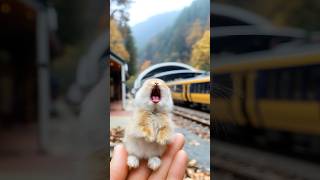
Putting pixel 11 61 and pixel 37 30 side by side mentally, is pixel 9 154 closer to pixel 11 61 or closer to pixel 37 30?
pixel 11 61

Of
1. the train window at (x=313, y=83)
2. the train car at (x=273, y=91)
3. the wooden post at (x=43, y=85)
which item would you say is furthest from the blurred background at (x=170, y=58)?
the train window at (x=313, y=83)

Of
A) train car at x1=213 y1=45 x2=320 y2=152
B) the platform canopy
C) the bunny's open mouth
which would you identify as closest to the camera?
the bunny's open mouth

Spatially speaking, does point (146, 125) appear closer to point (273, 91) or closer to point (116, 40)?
point (116, 40)

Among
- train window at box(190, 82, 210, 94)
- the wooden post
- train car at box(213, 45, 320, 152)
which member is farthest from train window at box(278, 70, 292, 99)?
the wooden post

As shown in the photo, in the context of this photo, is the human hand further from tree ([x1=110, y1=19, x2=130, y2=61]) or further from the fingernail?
tree ([x1=110, y1=19, x2=130, y2=61])

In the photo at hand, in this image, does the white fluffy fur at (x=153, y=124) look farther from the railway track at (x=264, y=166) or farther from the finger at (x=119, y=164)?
the railway track at (x=264, y=166)
